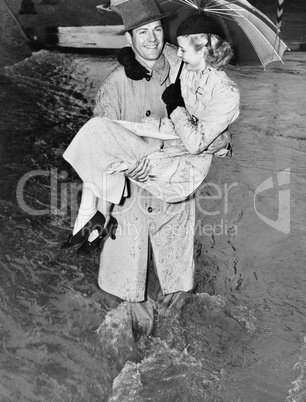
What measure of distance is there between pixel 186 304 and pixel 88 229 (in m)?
1.36

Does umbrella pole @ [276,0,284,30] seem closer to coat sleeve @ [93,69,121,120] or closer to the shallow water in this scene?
the shallow water

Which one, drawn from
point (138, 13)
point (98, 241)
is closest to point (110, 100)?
point (138, 13)

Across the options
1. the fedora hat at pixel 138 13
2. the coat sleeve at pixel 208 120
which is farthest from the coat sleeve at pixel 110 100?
the coat sleeve at pixel 208 120

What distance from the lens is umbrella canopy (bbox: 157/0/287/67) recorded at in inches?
119

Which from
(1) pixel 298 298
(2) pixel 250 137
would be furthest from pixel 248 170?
(1) pixel 298 298

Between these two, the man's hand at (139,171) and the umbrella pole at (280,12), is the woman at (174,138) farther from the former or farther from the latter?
the umbrella pole at (280,12)

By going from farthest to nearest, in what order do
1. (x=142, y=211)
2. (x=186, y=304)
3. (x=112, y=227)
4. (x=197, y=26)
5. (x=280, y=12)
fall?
(x=280, y=12) → (x=186, y=304) → (x=142, y=211) → (x=112, y=227) → (x=197, y=26)

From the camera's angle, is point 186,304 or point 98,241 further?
point 186,304

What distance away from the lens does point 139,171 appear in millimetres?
3082

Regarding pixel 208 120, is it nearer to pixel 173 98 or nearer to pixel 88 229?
pixel 173 98

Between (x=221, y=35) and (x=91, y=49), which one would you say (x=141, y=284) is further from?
(x=91, y=49)

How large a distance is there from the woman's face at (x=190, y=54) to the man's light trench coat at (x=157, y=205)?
0.07m

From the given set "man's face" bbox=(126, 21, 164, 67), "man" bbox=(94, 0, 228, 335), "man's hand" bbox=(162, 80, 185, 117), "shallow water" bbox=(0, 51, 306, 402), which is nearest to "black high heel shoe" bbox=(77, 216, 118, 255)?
"man" bbox=(94, 0, 228, 335)

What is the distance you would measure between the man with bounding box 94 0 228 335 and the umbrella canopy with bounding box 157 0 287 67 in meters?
0.12
